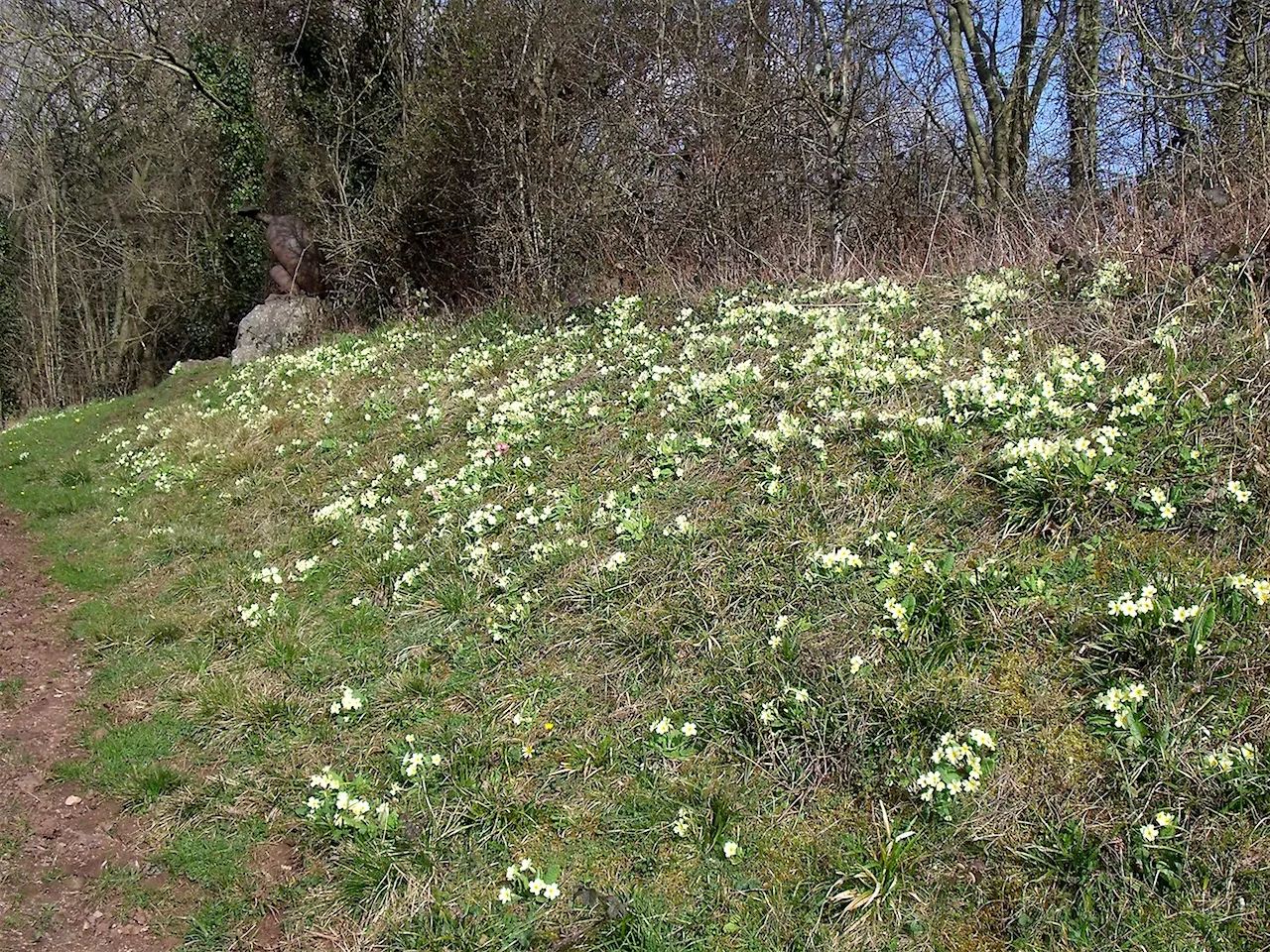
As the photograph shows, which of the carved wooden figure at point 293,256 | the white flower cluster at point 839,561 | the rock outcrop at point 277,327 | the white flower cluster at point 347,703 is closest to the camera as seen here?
the white flower cluster at point 839,561

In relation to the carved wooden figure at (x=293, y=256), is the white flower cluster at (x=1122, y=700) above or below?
below

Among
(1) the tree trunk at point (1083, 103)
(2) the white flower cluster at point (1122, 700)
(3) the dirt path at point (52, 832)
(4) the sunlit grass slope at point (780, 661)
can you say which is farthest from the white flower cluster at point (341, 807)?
(1) the tree trunk at point (1083, 103)

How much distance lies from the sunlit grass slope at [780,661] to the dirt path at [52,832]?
0.58 ft

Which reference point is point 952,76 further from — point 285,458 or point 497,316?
point 285,458

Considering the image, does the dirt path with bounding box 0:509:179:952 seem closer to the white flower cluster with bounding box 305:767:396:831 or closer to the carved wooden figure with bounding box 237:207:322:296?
the white flower cluster with bounding box 305:767:396:831

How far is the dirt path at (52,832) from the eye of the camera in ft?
11.4

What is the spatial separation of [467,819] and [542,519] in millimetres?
2247

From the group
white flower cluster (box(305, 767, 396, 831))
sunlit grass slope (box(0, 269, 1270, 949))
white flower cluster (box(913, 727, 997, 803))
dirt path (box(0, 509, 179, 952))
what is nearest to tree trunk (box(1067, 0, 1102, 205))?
sunlit grass slope (box(0, 269, 1270, 949))

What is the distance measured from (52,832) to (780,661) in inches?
138

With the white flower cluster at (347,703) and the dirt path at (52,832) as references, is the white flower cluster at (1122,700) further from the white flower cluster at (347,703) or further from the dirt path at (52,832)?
the dirt path at (52,832)

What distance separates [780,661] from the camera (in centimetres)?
386

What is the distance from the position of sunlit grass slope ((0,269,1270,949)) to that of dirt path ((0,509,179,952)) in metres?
0.18

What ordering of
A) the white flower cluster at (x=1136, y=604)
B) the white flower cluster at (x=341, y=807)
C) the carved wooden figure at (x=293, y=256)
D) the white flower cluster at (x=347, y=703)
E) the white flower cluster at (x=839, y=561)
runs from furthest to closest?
the carved wooden figure at (x=293, y=256) < the white flower cluster at (x=347, y=703) < the white flower cluster at (x=839, y=561) < the white flower cluster at (x=341, y=807) < the white flower cluster at (x=1136, y=604)

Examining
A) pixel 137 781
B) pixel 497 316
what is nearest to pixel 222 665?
pixel 137 781
